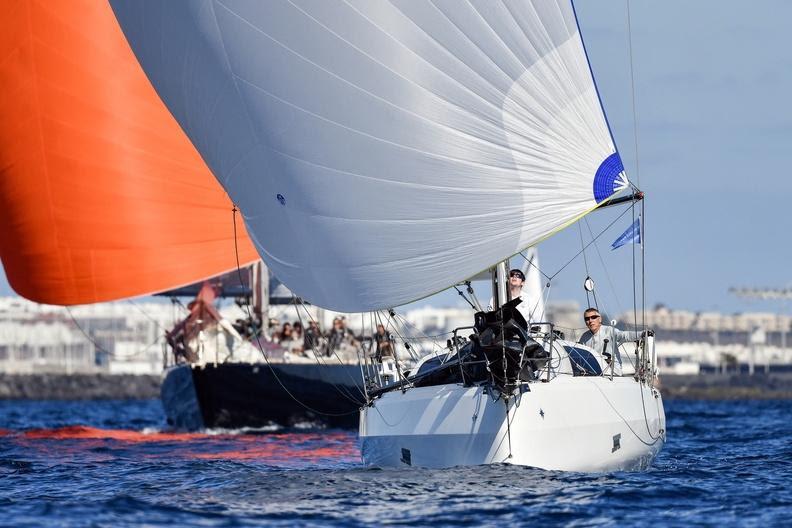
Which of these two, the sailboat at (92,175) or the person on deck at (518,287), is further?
the sailboat at (92,175)

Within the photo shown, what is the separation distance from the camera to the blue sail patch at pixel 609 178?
42.9ft

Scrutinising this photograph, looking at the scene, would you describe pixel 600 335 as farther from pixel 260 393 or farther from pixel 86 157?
pixel 260 393

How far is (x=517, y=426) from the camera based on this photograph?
12328mm

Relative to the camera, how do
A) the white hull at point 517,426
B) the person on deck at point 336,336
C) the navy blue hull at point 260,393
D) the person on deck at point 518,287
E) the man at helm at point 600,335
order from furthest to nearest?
the person on deck at point 336,336 → the navy blue hull at point 260,393 → the man at helm at point 600,335 → the person on deck at point 518,287 → the white hull at point 517,426

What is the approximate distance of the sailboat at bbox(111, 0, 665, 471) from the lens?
12539mm

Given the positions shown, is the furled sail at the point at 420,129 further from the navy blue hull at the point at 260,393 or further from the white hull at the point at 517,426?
the navy blue hull at the point at 260,393

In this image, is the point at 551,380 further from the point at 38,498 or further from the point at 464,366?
the point at 38,498

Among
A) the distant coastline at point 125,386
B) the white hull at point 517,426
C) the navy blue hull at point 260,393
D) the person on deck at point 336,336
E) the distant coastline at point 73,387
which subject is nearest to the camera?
the white hull at point 517,426

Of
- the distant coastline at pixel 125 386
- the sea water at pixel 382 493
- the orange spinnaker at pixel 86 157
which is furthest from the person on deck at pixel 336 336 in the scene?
the distant coastline at pixel 125 386

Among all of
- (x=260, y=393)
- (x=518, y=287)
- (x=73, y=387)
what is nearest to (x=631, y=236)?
(x=518, y=287)

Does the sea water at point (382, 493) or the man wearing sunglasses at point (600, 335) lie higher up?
the man wearing sunglasses at point (600, 335)

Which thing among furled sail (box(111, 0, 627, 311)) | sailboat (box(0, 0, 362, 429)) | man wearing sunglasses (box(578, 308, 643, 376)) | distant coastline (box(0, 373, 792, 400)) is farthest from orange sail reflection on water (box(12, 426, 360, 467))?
distant coastline (box(0, 373, 792, 400))

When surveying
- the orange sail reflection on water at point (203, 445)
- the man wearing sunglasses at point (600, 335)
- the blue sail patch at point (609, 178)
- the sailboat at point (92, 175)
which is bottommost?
the orange sail reflection on water at point (203, 445)

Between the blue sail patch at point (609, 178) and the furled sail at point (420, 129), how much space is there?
0.02 m
